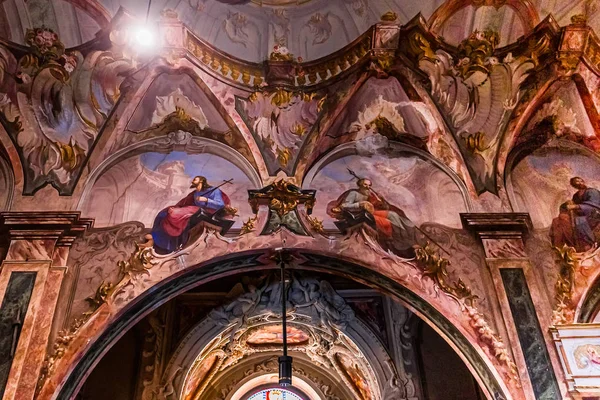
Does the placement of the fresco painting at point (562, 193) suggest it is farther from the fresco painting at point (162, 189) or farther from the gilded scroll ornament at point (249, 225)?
the fresco painting at point (162, 189)

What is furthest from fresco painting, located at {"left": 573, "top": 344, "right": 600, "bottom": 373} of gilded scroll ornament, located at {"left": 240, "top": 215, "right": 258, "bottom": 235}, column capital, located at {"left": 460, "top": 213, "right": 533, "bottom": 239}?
gilded scroll ornament, located at {"left": 240, "top": 215, "right": 258, "bottom": 235}

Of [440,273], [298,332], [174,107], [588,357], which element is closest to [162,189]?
[174,107]

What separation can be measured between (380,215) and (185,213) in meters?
2.84

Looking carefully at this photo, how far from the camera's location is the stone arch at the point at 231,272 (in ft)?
22.0

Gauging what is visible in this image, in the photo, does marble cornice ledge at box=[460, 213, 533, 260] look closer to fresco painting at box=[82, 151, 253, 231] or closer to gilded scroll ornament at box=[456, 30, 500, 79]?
gilded scroll ornament at box=[456, 30, 500, 79]

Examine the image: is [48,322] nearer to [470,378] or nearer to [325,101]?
[325,101]

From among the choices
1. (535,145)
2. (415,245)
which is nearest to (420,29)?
(535,145)

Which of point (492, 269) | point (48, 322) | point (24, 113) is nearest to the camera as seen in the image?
point (48, 322)

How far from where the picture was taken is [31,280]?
7.12 meters

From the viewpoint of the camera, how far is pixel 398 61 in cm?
900

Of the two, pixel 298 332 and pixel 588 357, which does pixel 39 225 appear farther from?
pixel 588 357

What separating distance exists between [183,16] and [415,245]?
4830 millimetres

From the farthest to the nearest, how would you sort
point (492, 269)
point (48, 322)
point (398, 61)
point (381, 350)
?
point (381, 350), point (398, 61), point (492, 269), point (48, 322)

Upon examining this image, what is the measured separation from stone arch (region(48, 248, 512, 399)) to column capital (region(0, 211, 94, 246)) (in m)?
1.24
